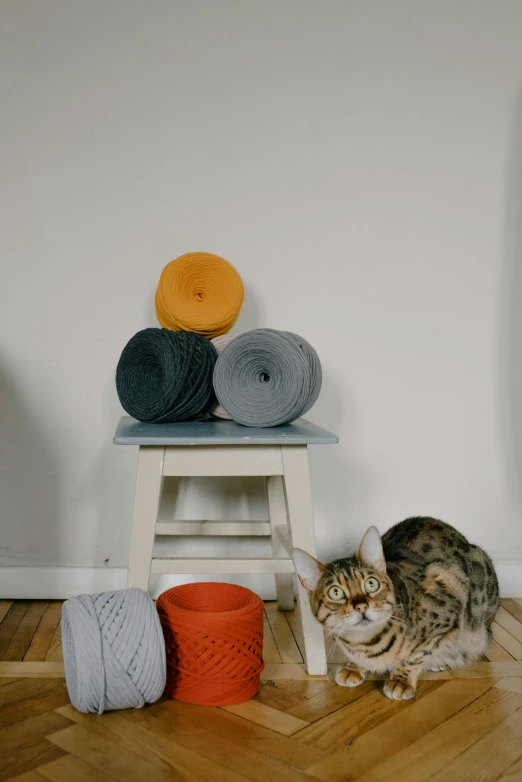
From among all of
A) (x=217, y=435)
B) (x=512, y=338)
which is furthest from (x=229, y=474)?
(x=512, y=338)

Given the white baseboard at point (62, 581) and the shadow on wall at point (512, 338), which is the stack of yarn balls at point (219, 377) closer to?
the white baseboard at point (62, 581)

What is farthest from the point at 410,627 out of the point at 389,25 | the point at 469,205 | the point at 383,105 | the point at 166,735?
the point at 389,25

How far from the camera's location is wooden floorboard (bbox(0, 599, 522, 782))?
37.5 inches

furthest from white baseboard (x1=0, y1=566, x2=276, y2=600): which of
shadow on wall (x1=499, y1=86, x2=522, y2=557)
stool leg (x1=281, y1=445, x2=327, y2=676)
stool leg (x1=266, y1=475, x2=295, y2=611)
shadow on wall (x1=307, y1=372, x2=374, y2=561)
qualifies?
shadow on wall (x1=499, y1=86, x2=522, y2=557)

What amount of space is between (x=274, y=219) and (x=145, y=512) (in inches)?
31.6

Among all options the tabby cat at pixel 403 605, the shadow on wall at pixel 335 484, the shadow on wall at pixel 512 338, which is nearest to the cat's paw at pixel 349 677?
the tabby cat at pixel 403 605

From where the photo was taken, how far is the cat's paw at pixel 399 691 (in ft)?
3.86

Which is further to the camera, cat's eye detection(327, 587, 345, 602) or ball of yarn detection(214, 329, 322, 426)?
ball of yarn detection(214, 329, 322, 426)

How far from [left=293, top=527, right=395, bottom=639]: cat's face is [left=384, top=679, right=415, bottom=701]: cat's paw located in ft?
0.32

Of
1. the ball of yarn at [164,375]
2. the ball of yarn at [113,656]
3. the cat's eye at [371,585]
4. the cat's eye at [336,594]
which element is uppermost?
the ball of yarn at [164,375]

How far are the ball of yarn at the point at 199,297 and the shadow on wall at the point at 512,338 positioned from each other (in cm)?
68

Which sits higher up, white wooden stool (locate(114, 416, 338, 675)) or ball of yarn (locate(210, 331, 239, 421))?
ball of yarn (locate(210, 331, 239, 421))

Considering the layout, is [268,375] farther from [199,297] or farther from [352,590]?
[352,590]

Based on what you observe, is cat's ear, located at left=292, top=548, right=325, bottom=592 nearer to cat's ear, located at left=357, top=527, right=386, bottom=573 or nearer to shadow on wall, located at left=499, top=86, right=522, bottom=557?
cat's ear, located at left=357, top=527, right=386, bottom=573
